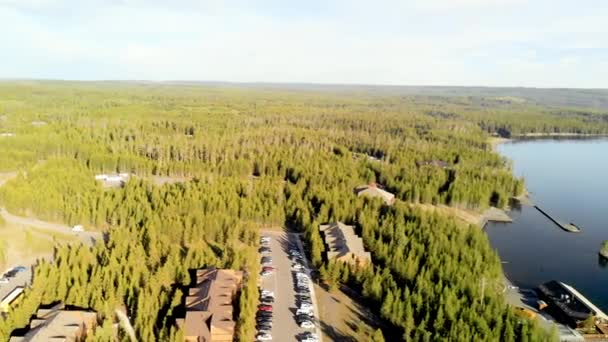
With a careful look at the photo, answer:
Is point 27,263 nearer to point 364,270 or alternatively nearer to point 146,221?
point 146,221

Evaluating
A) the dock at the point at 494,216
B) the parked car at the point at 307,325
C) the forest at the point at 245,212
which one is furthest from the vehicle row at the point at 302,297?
the dock at the point at 494,216

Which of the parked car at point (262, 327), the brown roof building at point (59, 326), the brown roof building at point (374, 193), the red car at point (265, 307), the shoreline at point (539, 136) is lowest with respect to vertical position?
the parked car at point (262, 327)

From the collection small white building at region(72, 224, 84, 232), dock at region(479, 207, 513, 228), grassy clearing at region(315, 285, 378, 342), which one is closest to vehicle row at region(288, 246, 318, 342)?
grassy clearing at region(315, 285, 378, 342)

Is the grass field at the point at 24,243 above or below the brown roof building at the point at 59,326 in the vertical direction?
below

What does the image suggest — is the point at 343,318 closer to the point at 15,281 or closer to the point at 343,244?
the point at 343,244

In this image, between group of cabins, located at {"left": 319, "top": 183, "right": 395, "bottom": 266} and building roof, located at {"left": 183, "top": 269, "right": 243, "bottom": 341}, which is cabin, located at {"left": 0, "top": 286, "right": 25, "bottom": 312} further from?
group of cabins, located at {"left": 319, "top": 183, "right": 395, "bottom": 266}

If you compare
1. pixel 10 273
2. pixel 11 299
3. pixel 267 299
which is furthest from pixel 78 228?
pixel 267 299

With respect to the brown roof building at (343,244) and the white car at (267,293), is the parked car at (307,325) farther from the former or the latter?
the brown roof building at (343,244)

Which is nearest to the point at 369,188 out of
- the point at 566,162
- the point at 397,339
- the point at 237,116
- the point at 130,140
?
the point at 397,339
